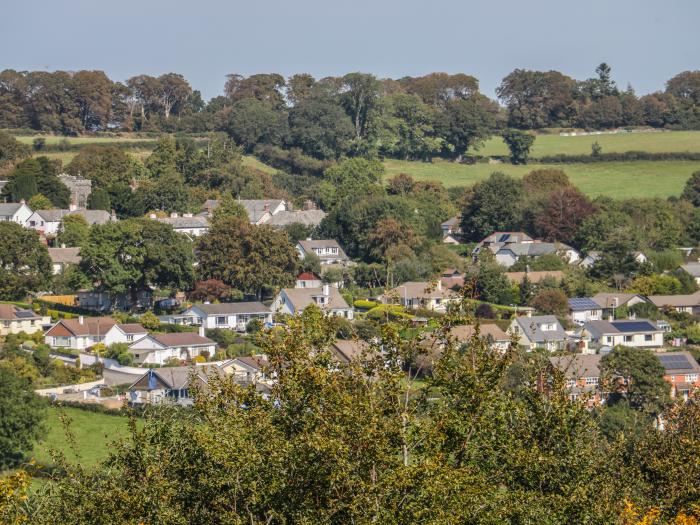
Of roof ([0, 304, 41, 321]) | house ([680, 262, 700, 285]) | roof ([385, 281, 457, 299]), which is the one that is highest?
roof ([0, 304, 41, 321])

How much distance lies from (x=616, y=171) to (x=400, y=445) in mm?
77820

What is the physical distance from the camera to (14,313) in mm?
52344

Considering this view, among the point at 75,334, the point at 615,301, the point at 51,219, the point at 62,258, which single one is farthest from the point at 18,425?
the point at 51,219

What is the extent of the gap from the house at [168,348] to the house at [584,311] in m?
16.4

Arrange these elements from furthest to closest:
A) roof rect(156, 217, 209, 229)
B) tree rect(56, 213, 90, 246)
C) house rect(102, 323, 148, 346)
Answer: roof rect(156, 217, 209, 229), tree rect(56, 213, 90, 246), house rect(102, 323, 148, 346)

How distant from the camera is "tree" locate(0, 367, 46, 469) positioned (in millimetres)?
35406

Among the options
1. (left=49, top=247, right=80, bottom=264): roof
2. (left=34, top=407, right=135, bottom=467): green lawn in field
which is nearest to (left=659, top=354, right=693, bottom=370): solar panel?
(left=34, top=407, right=135, bottom=467): green lawn in field

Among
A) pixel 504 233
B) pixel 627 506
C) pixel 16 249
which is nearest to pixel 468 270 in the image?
pixel 504 233

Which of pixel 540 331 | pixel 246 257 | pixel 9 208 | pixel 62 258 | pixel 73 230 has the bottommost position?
pixel 540 331

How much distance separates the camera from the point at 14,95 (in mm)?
98625

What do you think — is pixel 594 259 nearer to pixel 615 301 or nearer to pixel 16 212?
pixel 615 301

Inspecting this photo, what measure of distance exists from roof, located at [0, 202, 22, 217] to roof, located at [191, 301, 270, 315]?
1750 cm

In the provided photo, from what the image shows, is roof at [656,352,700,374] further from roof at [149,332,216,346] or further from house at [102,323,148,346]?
house at [102,323,148,346]

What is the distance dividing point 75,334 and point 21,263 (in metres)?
8.58
